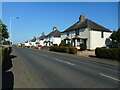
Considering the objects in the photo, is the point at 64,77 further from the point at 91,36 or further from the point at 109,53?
the point at 91,36

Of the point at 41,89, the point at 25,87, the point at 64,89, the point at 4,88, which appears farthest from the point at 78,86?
the point at 4,88

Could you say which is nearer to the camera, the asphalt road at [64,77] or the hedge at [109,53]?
the asphalt road at [64,77]

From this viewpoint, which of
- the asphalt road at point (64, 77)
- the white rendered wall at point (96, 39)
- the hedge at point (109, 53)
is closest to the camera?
the asphalt road at point (64, 77)

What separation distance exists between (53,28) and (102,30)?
42450 mm

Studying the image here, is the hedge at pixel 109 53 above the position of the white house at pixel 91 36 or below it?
below

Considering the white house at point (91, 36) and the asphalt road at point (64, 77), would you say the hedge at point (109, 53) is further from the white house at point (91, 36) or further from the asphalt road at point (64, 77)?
the white house at point (91, 36)

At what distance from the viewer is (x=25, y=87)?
5133 mm

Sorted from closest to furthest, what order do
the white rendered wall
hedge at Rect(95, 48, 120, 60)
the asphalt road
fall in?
the asphalt road, hedge at Rect(95, 48, 120, 60), the white rendered wall

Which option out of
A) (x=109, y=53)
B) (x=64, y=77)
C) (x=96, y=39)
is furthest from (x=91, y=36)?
(x=64, y=77)

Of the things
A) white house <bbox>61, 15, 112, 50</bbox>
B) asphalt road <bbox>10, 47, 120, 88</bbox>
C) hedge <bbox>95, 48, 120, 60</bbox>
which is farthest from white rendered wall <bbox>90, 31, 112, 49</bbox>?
asphalt road <bbox>10, 47, 120, 88</bbox>

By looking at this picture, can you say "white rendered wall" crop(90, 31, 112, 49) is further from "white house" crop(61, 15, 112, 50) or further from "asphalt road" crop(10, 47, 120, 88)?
"asphalt road" crop(10, 47, 120, 88)

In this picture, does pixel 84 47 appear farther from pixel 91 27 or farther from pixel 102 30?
pixel 102 30

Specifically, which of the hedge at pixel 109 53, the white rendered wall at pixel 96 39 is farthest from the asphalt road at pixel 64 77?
the white rendered wall at pixel 96 39

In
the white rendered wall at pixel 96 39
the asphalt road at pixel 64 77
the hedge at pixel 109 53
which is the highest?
the white rendered wall at pixel 96 39
